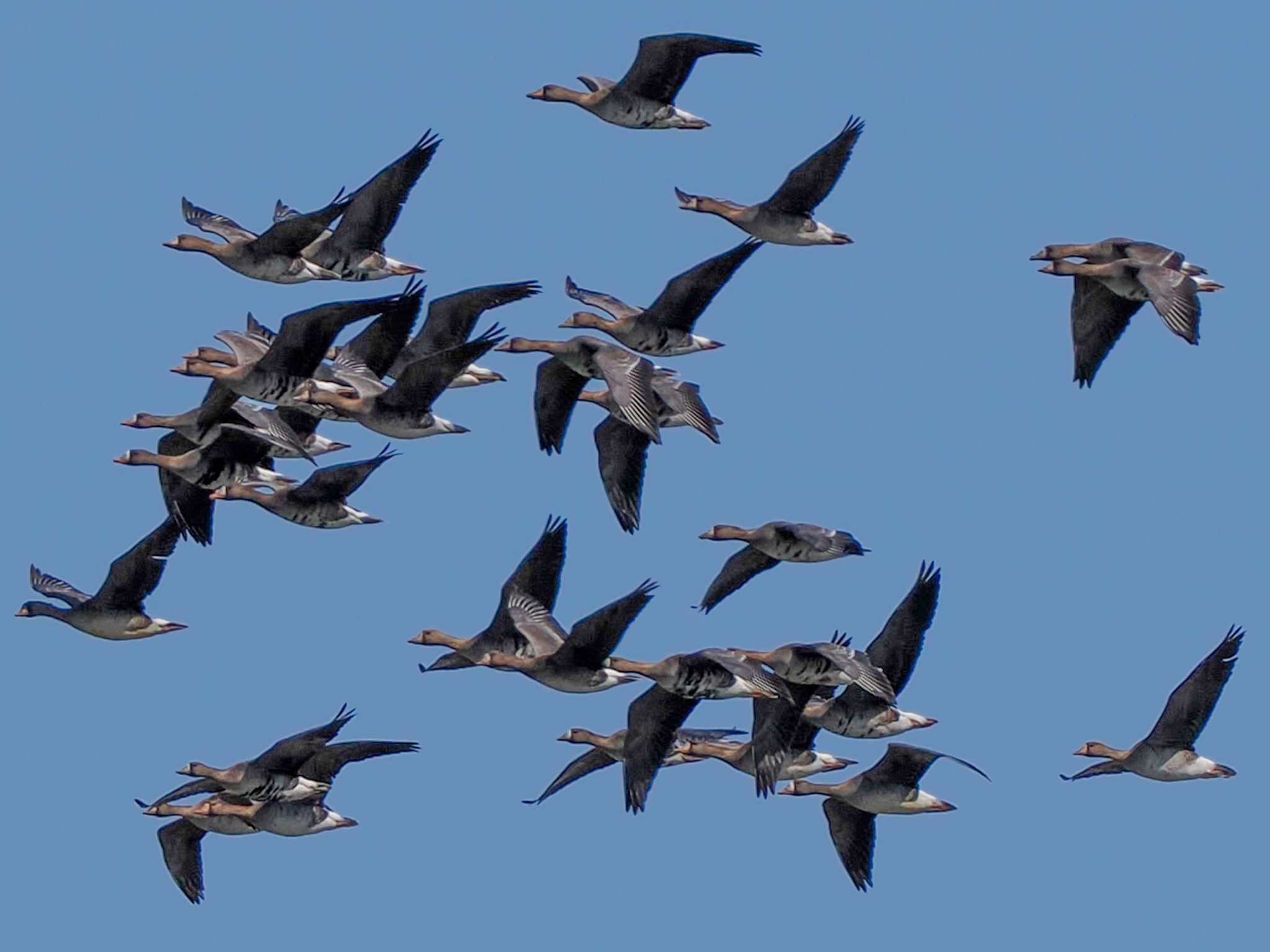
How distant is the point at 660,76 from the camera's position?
41219 mm

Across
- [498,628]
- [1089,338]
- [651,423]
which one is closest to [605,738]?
[498,628]

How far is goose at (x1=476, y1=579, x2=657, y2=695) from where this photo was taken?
3841cm

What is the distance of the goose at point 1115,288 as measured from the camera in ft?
125

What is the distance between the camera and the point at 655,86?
136 feet

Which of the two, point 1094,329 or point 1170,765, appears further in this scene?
point 1094,329

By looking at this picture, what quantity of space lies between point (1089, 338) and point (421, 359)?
834 centimetres

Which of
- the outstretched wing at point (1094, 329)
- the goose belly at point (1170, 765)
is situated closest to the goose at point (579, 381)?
the outstretched wing at point (1094, 329)

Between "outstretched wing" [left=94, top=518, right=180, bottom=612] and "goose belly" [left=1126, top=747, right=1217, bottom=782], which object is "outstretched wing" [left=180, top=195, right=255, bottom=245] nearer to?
"outstretched wing" [left=94, top=518, right=180, bottom=612]

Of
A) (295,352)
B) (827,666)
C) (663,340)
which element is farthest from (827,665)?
(295,352)

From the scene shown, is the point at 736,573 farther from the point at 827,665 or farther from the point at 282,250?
the point at 282,250

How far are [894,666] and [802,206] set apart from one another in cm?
578

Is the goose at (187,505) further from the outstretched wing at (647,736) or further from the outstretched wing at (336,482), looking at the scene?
the outstretched wing at (647,736)

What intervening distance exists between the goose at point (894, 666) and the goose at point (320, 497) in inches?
235

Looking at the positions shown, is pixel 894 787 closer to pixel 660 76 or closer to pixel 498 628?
pixel 498 628
